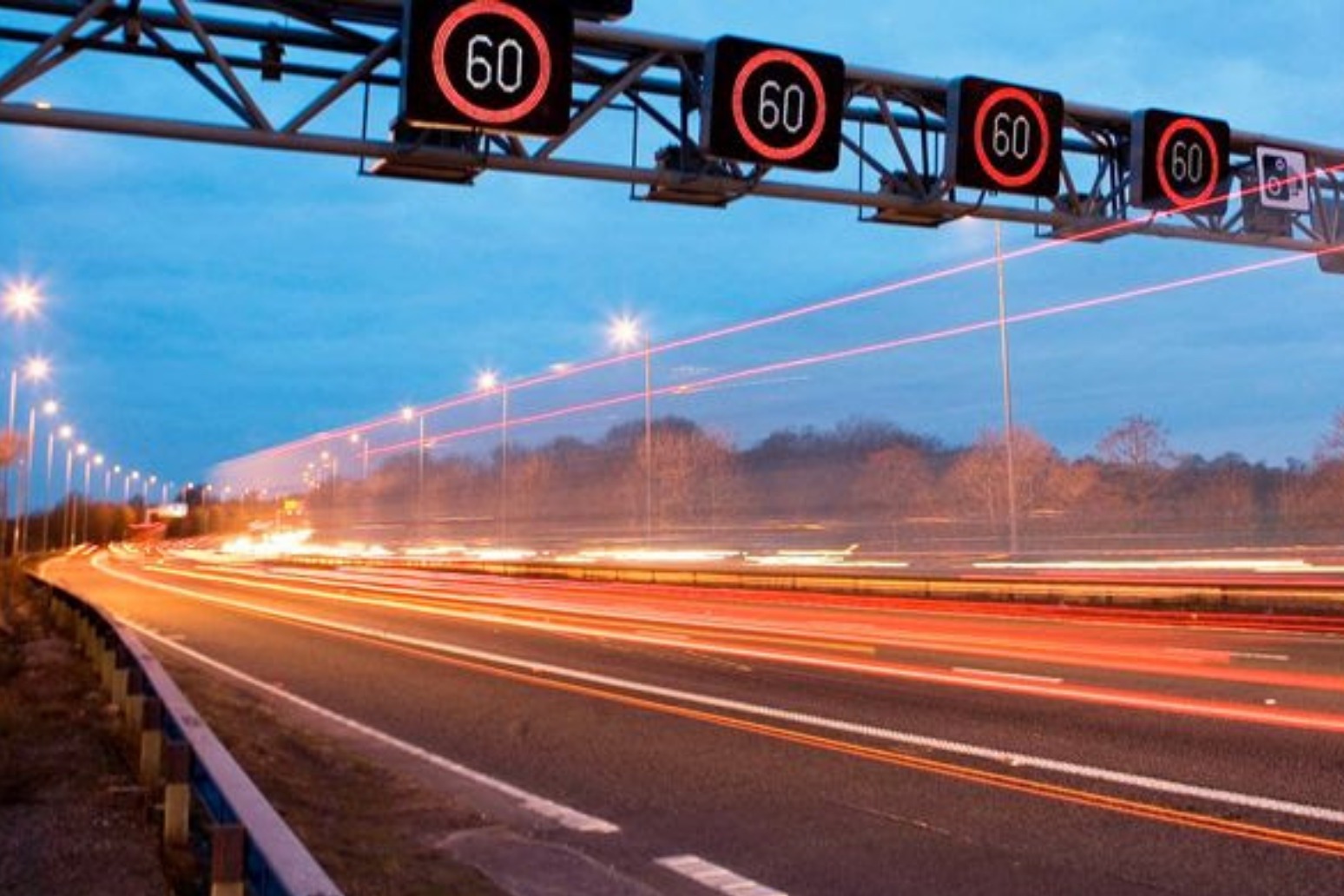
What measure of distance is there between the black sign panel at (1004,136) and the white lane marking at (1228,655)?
19.4 ft

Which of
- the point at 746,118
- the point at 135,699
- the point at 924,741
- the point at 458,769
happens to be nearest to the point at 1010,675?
the point at 924,741

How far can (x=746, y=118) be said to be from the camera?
1447 centimetres

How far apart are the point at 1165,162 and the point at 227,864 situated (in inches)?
636

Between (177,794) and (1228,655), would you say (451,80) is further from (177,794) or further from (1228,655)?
(1228,655)

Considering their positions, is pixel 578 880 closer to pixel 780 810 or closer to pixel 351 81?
pixel 780 810

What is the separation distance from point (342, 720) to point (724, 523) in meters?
33.3

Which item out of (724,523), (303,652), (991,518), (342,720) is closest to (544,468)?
(724,523)

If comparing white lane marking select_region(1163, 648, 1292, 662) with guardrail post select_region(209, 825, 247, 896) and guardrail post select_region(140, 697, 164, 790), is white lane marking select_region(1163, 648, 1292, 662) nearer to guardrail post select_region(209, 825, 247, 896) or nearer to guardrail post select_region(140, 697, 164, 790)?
guardrail post select_region(140, 697, 164, 790)

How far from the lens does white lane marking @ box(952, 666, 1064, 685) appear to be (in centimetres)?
1494

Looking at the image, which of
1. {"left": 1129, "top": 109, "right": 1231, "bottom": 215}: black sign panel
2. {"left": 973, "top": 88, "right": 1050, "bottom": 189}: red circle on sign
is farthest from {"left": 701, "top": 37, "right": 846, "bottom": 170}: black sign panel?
{"left": 1129, "top": 109, "right": 1231, "bottom": 215}: black sign panel

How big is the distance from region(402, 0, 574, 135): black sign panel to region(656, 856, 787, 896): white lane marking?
7.54 metres

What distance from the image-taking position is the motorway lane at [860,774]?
24.0 feet

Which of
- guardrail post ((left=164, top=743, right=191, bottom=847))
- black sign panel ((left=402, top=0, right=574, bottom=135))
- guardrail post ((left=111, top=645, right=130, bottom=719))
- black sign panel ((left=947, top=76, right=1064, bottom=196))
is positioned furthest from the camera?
black sign panel ((left=947, top=76, right=1064, bottom=196))

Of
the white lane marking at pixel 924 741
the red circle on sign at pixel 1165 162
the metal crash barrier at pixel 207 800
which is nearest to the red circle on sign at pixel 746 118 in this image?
the red circle on sign at pixel 1165 162
